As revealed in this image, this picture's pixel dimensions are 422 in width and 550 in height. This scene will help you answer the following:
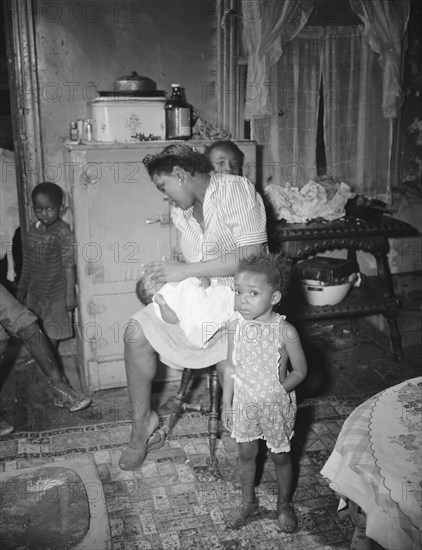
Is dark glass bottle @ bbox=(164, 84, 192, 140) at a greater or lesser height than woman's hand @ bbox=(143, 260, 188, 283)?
greater

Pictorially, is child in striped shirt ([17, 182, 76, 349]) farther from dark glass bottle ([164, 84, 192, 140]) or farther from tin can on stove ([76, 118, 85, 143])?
dark glass bottle ([164, 84, 192, 140])

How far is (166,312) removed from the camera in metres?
2.93

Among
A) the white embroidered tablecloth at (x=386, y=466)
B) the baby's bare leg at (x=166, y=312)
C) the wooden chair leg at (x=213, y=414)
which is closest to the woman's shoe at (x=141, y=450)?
the wooden chair leg at (x=213, y=414)

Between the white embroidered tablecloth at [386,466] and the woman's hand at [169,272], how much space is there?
3.82ft

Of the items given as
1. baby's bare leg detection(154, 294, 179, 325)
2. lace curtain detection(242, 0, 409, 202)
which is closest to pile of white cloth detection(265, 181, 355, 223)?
lace curtain detection(242, 0, 409, 202)

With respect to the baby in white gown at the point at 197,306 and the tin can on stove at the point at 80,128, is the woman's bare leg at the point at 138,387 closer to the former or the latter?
the baby in white gown at the point at 197,306

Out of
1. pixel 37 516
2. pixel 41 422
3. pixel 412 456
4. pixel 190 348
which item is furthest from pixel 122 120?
pixel 412 456

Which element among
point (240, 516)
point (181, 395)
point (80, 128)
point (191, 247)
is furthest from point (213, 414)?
point (80, 128)

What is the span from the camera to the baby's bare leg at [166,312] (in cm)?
293

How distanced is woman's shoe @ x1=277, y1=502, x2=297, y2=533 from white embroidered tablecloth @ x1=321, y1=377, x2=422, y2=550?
78cm

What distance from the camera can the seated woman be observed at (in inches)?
112

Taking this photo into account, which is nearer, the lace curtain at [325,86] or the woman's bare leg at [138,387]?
the woman's bare leg at [138,387]

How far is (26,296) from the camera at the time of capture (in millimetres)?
4258

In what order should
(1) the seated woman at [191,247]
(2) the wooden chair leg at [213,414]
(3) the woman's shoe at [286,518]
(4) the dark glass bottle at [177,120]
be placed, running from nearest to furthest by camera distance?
(3) the woman's shoe at [286,518] < (1) the seated woman at [191,247] < (2) the wooden chair leg at [213,414] < (4) the dark glass bottle at [177,120]
